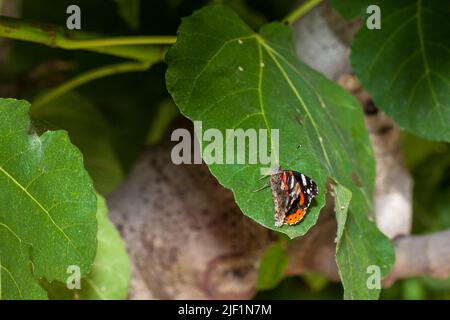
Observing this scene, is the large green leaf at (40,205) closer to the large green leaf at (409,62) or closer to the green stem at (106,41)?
the green stem at (106,41)

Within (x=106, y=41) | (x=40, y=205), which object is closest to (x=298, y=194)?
(x=40, y=205)

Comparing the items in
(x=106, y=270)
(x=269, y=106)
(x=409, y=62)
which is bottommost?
(x=106, y=270)

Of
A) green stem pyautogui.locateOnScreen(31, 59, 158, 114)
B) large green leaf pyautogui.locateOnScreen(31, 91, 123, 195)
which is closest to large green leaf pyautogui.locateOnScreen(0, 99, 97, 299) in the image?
green stem pyautogui.locateOnScreen(31, 59, 158, 114)

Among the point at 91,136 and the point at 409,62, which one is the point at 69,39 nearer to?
the point at 409,62

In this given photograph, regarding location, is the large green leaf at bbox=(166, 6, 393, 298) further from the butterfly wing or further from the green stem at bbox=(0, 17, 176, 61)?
the green stem at bbox=(0, 17, 176, 61)

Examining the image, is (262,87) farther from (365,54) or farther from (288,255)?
(288,255)


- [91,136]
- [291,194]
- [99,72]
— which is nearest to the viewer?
[291,194]

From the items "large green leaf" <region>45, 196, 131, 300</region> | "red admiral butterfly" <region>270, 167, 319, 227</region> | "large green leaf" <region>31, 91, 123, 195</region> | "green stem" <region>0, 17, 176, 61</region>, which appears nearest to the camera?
"red admiral butterfly" <region>270, 167, 319, 227</region>
